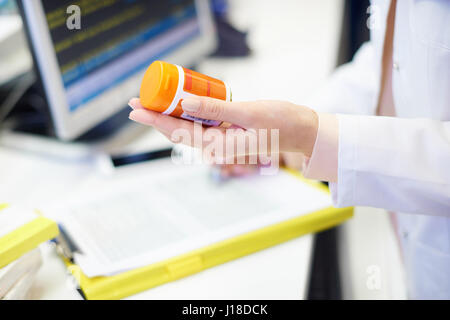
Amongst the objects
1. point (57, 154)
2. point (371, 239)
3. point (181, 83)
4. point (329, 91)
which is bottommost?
point (371, 239)

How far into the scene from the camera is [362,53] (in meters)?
0.90

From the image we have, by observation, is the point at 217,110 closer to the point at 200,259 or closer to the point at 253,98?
the point at 200,259

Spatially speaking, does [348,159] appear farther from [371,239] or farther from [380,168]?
[371,239]

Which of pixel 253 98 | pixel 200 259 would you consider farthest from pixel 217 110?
pixel 253 98

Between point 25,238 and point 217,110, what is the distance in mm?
286

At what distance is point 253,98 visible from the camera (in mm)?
1087

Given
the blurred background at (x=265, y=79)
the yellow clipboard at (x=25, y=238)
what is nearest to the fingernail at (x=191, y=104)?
the blurred background at (x=265, y=79)

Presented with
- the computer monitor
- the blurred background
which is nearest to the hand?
the blurred background

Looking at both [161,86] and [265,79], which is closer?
[161,86]

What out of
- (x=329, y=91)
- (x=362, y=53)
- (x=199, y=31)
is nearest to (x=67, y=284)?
(x=329, y=91)

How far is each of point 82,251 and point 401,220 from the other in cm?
51

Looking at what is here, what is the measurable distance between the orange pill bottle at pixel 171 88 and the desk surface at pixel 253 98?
0.78 ft

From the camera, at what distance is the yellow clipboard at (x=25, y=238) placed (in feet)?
1.64

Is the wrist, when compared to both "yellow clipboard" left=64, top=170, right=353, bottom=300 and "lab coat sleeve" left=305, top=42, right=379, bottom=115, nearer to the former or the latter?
"yellow clipboard" left=64, top=170, right=353, bottom=300
